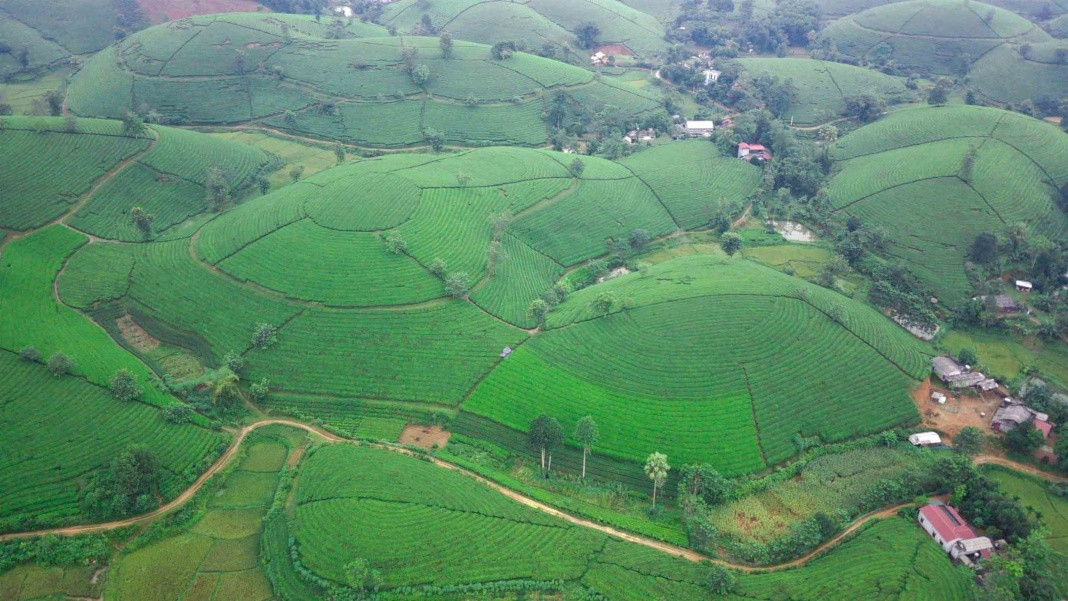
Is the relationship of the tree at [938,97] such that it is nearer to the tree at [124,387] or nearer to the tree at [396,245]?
the tree at [396,245]

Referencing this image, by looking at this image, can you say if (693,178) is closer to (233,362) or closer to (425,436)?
(425,436)

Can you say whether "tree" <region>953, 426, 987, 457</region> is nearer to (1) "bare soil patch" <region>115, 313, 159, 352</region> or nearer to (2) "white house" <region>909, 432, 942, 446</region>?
(2) "white house" <region>909, 432, 942, 446</region>

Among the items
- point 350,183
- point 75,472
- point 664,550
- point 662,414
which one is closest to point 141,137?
point 350,183

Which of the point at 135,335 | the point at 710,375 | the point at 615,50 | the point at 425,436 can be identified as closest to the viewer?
the point at 425,436

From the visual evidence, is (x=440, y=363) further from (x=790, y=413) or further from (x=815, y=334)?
(x=815, y=334)

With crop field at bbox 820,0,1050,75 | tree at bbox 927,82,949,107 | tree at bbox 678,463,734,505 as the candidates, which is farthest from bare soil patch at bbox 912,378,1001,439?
crop field at bbox 820,0,1050,75

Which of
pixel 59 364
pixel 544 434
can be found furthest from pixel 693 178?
pixel 59 364
